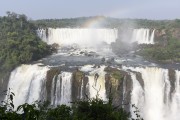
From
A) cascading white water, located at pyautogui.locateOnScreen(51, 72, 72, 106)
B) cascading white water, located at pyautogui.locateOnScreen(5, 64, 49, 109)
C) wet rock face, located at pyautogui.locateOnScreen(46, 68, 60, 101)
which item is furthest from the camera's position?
cascading white water, located at pyautogui.locateOnScreen(5, 64, 49, 109)

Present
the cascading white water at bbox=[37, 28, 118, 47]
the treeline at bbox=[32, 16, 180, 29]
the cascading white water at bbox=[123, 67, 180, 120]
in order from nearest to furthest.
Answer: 1. the cascading white water at bbox=[123, 67, 180, 120]
2. the cascading white water at bbox=[37, 28, 118, 47]
3. the treeline at bbox=[32, 16, 180, 29]

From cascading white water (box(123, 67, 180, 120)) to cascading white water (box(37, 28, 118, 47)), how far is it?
16.0 meters

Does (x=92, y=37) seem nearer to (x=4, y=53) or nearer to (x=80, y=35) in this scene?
(x=80, y=35)

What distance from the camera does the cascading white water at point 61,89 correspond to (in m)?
25.5

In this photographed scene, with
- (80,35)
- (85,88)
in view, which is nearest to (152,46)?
(80,35)

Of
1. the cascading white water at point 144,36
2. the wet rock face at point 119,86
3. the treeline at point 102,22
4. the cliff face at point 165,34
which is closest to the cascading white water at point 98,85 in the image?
the wet rock face at point 119,86

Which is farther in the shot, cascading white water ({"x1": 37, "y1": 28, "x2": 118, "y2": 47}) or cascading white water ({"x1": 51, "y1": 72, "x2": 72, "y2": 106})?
cascading white water ({"x1": 37, "y1": 28, "x2": 118, "y2": 47})

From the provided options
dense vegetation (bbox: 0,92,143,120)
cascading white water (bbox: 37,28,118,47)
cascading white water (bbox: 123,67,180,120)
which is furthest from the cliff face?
dense vegetation (bbox: 0,92,143,120)

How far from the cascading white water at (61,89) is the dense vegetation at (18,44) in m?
6.17

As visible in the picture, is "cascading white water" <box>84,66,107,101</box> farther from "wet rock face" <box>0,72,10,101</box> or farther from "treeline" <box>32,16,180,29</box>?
"treeline" <box>32,16,180,29</box>

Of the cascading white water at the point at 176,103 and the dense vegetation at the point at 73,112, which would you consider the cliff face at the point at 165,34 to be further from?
the dense vegetation at the point at 73,112

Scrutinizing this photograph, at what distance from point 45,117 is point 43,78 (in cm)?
1799

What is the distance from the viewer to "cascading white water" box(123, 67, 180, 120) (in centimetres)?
2570

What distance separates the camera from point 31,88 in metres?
27.2
